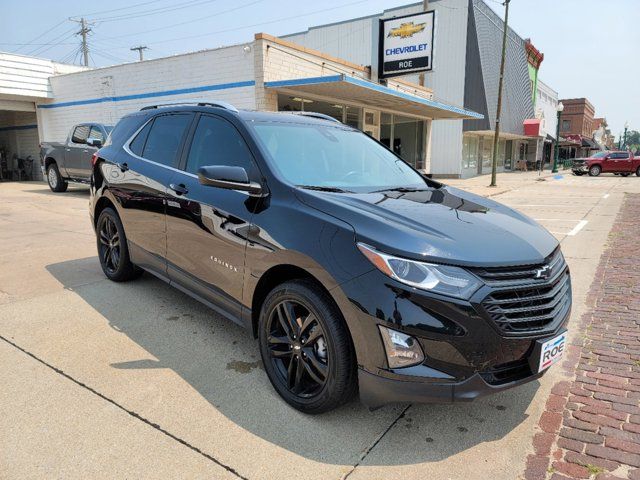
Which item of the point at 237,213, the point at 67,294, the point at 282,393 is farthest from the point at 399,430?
the point at 67,294

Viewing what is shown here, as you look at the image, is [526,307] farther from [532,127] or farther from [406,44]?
[532,127]

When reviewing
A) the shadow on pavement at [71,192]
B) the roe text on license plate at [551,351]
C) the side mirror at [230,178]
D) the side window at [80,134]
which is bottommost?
the shadow on pavement at [71,192]

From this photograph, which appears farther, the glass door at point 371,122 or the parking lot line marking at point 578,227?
the glass door at point 371,122

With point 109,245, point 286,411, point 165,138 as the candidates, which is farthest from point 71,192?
point 286,411

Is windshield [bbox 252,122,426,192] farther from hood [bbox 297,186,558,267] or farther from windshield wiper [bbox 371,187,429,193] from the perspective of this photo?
hood [bbox 297,186,558,267]

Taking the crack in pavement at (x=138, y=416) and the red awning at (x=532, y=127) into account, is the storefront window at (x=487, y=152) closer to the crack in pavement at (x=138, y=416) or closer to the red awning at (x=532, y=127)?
the red awning at (x=532, y=127)

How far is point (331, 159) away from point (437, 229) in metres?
1.33

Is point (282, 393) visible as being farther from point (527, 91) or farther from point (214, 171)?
point (527, 91)

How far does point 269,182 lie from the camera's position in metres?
3.04

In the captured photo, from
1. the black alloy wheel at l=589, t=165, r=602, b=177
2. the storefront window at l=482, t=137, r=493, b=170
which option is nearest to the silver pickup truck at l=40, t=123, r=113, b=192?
the storefront window at l=482, t=137, r=493, b=170

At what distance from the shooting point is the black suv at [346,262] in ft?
7.50

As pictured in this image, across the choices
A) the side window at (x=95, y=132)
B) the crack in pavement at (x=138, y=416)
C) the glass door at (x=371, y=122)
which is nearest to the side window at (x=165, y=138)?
the crack in pavement at (x=138, y=416)

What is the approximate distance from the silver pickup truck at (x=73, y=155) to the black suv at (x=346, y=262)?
34.0 feet

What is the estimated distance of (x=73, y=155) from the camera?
13625 mm
